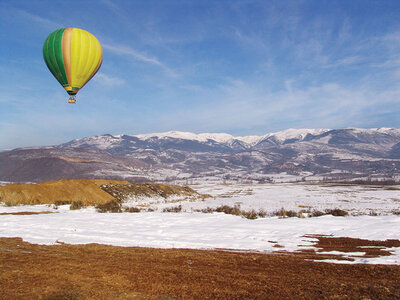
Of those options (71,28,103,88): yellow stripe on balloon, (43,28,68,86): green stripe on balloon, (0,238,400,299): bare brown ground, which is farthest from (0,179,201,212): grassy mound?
(0,238,400,299): bare brown ground

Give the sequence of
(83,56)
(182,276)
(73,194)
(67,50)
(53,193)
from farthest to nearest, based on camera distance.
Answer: (73,194), (53,193), (83,56), (67,50), (182,276)

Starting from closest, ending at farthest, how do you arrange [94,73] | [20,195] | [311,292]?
[311,292], [94,73], [20,195]

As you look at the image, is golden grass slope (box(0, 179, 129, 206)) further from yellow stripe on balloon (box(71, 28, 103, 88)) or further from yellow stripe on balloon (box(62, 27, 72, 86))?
yellow stripe on balloon (box(62, 27, 72, 86))

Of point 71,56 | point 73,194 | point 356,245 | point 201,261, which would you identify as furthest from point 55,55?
point 356,245

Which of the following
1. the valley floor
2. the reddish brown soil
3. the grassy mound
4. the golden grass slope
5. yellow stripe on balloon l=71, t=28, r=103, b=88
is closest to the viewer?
the valley floor

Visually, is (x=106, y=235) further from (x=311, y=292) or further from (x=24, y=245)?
(x=311, y=292)

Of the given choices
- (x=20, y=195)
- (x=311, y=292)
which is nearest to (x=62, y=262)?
(x=311, y=292)

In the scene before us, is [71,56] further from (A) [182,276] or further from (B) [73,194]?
(A) [182,276]
